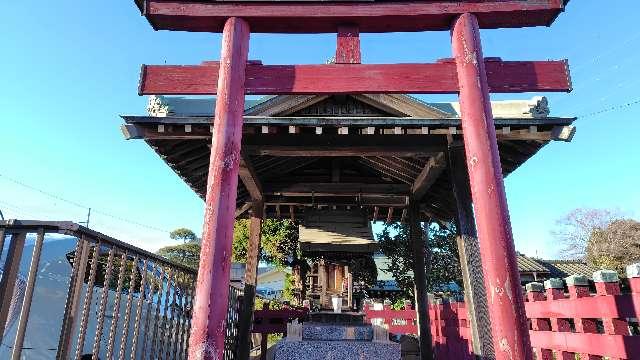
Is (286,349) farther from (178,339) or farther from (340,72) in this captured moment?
(340,72)

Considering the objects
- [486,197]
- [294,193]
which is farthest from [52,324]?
[486,197]

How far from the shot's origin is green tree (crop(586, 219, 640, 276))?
18375 millimetres

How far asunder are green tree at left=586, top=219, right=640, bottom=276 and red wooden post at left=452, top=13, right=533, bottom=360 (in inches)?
735

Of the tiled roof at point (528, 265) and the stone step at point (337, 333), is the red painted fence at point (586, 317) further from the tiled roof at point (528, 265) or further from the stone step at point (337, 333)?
the tiled roof at point (528, 265)

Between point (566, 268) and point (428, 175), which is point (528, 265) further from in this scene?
point (428, 175)

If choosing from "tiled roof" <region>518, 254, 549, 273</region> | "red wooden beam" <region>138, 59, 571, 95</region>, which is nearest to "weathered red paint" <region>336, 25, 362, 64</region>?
"red wooden beam" <region>138, 59, 571, 95</region>

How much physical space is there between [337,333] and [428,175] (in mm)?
3276

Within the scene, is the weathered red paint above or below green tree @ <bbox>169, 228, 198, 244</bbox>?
below

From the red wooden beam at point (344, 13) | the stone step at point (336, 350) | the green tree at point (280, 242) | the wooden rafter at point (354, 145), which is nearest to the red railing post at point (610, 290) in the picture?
the wooden rafter at point (354, 145)

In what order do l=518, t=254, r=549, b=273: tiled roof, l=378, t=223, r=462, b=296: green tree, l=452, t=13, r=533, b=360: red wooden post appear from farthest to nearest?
1. l=518, t=254, r=549, b=273: tiled roof
2. l=378, t=223, r=462, b=296: green tree
3. l=452, t=13, r=533, b=360: red wooden post

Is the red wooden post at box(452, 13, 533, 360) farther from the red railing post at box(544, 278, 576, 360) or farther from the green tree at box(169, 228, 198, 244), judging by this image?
the green tree at box(169, 228, 198, 244)

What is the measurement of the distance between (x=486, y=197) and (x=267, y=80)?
2730 millimetres

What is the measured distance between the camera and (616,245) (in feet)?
63.6

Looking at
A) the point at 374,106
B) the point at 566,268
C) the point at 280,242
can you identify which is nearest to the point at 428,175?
the point at 374,106
